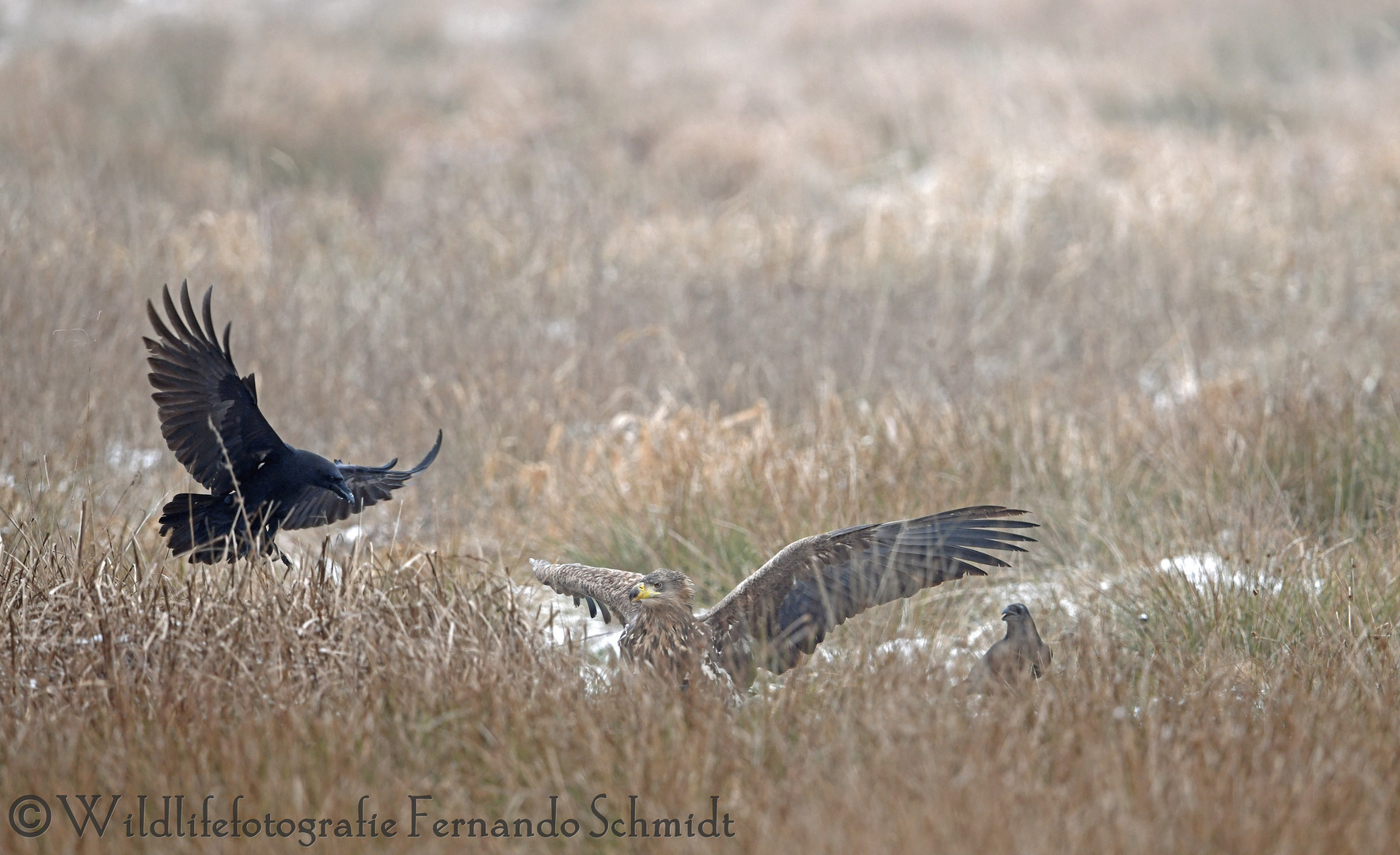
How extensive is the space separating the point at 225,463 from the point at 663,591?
1056mm

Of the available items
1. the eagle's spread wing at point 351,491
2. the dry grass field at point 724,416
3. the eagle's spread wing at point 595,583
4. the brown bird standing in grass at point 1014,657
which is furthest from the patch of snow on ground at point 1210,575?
the eagle's spread wing at point 351,491

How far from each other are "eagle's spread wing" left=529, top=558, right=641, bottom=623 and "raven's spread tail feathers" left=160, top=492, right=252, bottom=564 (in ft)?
2.40

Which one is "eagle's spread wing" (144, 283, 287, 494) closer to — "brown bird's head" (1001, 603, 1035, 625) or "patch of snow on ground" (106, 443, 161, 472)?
"brown bird's head" (1001, 603, 1035, 625)

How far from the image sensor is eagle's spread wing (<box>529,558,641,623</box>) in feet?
10.3

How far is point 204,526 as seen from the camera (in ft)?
10.4

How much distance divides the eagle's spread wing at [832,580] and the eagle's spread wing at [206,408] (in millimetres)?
1137

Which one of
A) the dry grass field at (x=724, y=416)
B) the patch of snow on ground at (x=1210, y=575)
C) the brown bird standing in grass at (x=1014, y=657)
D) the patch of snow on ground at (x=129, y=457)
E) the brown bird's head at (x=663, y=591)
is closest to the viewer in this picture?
the dry grass field at (x=724, y=416)

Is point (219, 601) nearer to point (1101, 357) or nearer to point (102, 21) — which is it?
point (1101, 357)

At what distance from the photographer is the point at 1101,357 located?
6691mm

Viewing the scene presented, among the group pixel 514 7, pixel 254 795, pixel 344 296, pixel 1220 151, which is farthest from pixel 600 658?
pixel 514 7

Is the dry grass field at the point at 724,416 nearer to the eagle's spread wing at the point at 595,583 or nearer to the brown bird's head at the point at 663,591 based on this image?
the eagle's spread wing at the point at 595,583

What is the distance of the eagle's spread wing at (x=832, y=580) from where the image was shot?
2973 mm

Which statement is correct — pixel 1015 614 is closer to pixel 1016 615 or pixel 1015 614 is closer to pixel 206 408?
pixel 1016 615

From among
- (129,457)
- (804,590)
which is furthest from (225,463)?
(129,457)
